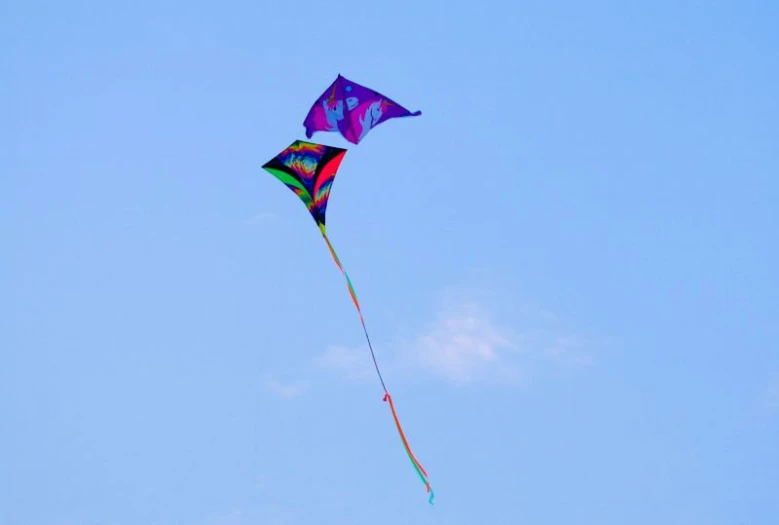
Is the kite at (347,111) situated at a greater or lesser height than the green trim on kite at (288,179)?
greater

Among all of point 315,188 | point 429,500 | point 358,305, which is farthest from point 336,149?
point 429,500

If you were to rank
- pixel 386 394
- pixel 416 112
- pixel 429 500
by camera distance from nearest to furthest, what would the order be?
pixel 429 500, pixel 386 394, pixel 416 112

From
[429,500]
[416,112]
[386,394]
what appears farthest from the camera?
[416,112]

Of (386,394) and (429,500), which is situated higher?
(386,394)

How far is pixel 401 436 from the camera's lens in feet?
53.2

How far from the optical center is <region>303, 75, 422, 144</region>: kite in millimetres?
18828

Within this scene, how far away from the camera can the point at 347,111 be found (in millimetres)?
19000

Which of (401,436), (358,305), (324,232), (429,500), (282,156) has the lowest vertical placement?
(429,500)

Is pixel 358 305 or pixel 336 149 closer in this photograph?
pixel 358 305

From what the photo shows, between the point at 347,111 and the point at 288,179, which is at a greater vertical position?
the point at 347,111

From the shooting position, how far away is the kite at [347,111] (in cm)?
1883

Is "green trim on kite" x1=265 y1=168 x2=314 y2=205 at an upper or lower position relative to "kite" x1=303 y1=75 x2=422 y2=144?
lower

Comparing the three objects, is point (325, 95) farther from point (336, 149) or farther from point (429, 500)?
point (429, 500)

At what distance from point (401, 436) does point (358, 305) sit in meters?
2.28
